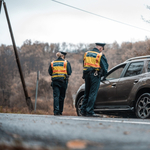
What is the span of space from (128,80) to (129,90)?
0.86 ft

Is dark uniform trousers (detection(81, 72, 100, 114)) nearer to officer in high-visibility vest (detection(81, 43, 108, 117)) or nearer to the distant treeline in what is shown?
officer in high-visibility vest (detection(81, 43, 108, 117))

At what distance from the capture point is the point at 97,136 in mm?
3107

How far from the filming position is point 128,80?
764cm

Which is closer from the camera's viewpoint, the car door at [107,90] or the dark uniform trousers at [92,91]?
the dark uniform trousers at [92,91]

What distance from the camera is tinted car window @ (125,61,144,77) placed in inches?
299

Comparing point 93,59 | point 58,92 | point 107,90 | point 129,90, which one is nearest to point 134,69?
point 129,90

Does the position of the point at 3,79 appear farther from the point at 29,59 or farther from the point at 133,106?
the point at 133,106

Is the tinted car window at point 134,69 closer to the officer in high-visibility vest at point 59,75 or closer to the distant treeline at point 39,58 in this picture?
the officer in high-visibility vest at point 59,75

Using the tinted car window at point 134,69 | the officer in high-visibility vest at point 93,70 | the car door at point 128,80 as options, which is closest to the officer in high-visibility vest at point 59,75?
the officer in high-visibility vest at point 93,70

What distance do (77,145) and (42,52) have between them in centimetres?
8039

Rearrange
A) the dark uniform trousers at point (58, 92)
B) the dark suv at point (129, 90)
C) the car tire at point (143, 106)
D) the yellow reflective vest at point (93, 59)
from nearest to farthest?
the car tire at point (143, 106), the dark suv at point (129, 90), the yellow reflective vest at point (93, 59), the dark uniform trousers at point (58, 92)

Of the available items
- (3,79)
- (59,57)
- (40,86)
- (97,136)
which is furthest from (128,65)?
(3,79)

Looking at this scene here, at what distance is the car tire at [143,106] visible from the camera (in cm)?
686

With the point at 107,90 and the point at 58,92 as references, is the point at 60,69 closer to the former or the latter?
the point at 58,92
